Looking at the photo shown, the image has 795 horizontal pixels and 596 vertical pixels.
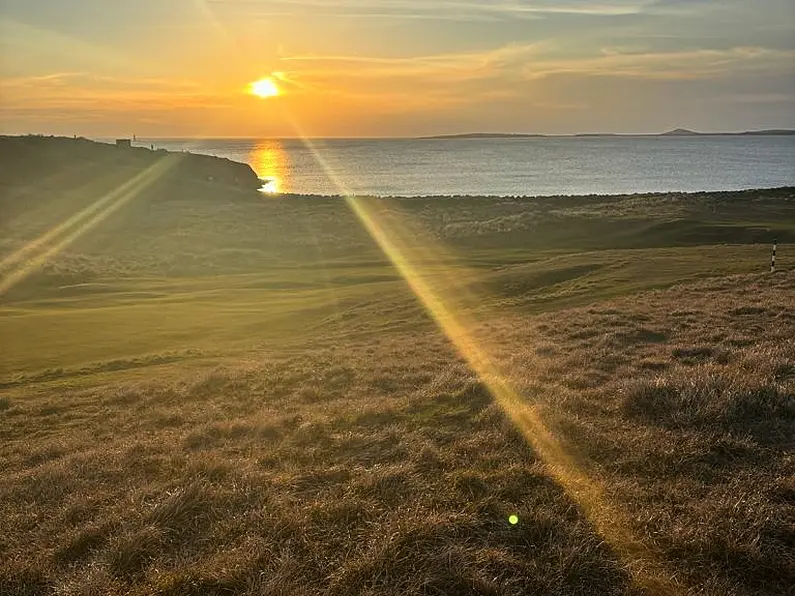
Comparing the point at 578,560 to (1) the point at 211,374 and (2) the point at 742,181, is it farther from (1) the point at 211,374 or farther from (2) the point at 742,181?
(2) the point at 742,181

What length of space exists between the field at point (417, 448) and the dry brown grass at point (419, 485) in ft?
0.10

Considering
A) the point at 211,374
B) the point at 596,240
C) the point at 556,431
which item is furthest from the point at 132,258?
the point at 556,431

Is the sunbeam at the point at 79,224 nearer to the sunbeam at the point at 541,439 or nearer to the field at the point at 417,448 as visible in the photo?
the field at the point at 417,448

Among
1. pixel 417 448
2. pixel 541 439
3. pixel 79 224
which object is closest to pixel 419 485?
pixel 417 448

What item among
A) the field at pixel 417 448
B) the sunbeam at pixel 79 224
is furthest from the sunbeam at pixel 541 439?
the sunbeam at pixel 79 224

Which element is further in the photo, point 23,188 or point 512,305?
point 23,188

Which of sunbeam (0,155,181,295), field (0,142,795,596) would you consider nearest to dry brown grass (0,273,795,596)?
field (0,142,795,596)

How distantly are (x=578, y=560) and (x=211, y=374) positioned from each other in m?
12.3

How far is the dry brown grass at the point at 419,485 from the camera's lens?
17.9 feet

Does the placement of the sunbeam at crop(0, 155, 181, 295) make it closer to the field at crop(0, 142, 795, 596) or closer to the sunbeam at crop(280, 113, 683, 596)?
the field at crop(0, 142, 795, 596)

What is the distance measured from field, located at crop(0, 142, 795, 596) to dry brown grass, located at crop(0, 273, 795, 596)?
1.2 inches

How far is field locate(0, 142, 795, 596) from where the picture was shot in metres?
5.54

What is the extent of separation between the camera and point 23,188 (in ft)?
332

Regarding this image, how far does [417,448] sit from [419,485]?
1.25m
